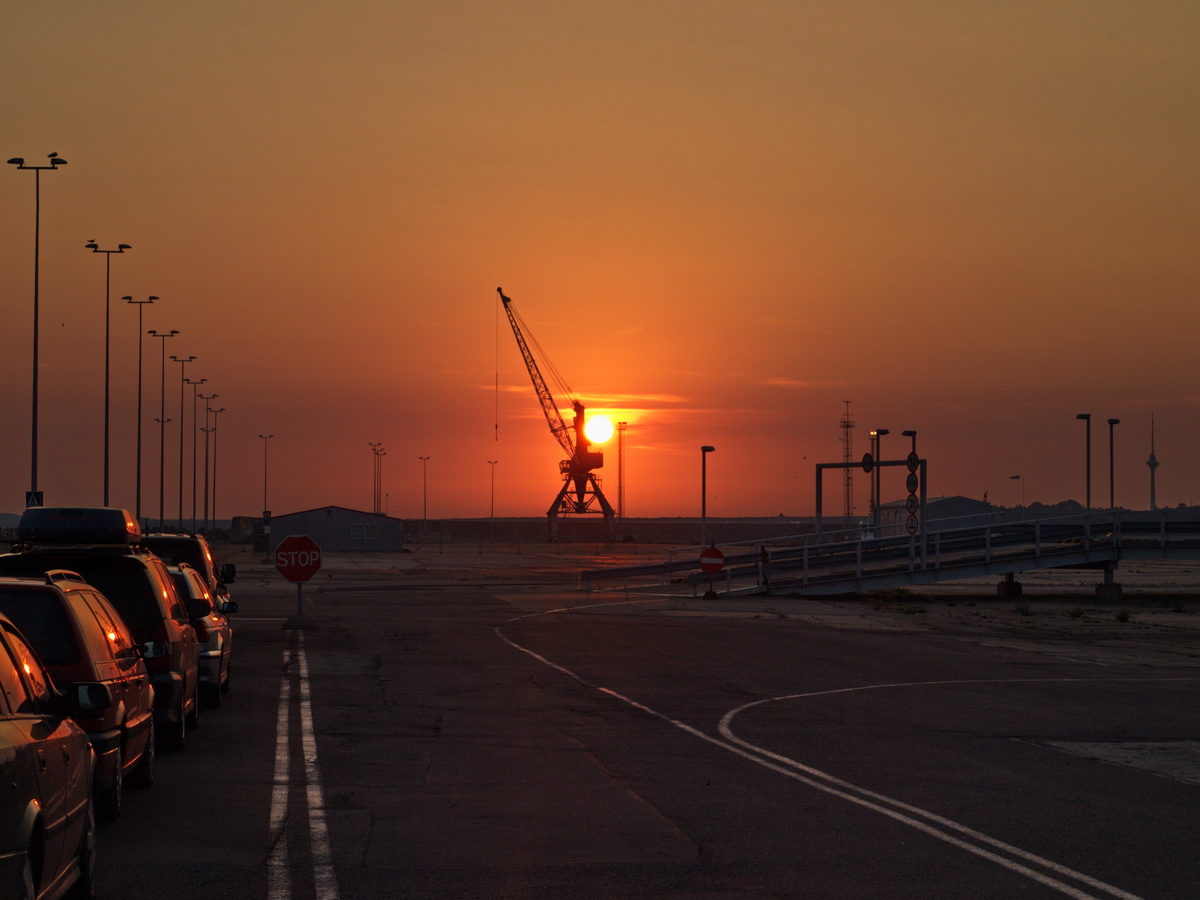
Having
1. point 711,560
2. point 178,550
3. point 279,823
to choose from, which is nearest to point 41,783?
point 279,823

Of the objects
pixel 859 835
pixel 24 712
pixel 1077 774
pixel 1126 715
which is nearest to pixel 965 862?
pixel 859 835

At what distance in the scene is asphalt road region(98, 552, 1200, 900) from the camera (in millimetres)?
7609

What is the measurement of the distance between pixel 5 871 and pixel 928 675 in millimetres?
15852

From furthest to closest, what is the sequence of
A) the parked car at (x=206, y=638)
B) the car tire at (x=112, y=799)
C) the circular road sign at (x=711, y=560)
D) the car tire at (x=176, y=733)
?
the circular road sign at (x=711, y=560) → the parked car at (x=206, y=638) → the car tire at (x=176, y=733) → the car tire at (x=112, y=799)

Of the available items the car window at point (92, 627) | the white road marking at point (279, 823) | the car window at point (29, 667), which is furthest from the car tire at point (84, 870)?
the car window at point (92, 627)

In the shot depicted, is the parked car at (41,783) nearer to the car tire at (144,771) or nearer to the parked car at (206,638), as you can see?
the car tire at (144,771)

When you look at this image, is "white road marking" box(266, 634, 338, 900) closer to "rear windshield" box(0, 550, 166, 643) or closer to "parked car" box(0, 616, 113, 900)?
"parked car" box(0, 616, 113, 900)

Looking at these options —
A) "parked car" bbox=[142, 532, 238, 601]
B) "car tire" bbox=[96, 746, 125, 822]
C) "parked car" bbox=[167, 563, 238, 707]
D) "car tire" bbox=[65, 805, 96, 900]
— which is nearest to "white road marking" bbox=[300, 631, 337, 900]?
"parked car" bbox=[167, 563, 238, 707]

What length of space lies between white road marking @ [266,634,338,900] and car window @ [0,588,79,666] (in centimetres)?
170

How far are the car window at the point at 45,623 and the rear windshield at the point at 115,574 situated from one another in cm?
273

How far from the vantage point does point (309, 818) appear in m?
9.14

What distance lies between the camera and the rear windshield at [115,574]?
11.6 metres

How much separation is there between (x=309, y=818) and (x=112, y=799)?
1.23 m

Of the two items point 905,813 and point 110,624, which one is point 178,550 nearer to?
point 110,624
